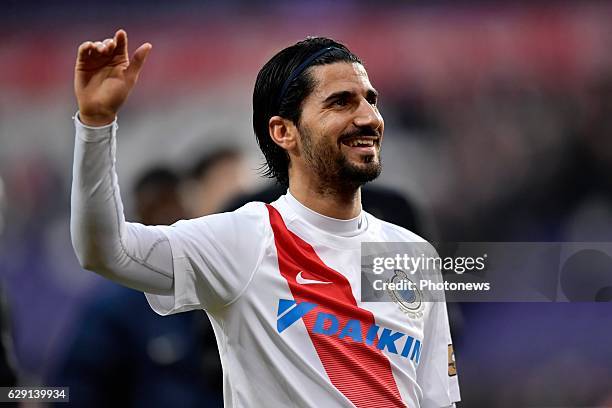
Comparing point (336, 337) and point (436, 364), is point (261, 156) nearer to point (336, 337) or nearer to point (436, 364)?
point (436, 364)

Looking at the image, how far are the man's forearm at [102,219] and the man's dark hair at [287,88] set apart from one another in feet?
2.59

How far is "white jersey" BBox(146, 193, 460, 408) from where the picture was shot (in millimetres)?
2250

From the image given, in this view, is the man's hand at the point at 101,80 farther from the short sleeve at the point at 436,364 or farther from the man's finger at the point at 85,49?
the short sleeve at the point at 436,364

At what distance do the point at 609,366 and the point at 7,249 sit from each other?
272cm

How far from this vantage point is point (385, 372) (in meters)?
2.40

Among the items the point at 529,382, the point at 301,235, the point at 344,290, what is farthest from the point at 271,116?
the point at 529,382

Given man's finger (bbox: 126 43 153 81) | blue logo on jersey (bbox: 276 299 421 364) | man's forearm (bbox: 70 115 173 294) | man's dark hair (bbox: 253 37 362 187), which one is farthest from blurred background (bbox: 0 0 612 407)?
man's finger (bbox: 126 43 153 81)

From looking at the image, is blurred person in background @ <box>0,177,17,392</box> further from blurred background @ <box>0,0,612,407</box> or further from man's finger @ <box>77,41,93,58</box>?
man's finger @ <box>77,41,93,58</box>

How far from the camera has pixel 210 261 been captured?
87.8 inches

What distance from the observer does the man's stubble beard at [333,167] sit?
2516mm

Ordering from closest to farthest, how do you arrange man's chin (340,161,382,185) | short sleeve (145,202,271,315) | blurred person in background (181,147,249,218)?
1. short sleeve (145,202,271,315)
2. man's chin (340,161,382,185)
3. blurred person in background (181,147,249,218)

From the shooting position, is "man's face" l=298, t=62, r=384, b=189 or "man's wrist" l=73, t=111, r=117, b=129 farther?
"man's face" l=298, t=62, r=384, b=189

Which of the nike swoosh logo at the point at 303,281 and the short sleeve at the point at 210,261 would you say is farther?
the nike swoosh logo at the point at 303,281

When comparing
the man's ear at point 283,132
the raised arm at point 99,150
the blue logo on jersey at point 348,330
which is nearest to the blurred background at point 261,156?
the man's ear at point 283,132
